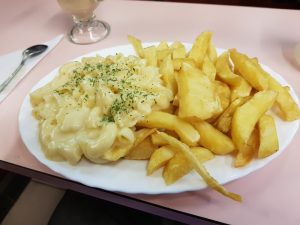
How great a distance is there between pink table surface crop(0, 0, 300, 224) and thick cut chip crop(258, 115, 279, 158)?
0.30 feet

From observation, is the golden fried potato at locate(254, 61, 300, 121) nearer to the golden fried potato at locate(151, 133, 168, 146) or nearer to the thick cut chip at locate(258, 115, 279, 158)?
the thick cut chip at locate(258, 115, 279, 158)

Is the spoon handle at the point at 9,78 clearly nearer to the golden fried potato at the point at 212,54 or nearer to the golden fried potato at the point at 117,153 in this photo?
the golden fried potato at the point at 117,153

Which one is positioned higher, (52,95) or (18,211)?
(52,95)

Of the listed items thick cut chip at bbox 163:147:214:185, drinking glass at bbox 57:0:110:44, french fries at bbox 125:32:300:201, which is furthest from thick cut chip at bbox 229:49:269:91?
drinking glass at bbox 57:0:110:44

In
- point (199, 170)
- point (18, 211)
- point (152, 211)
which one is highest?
point (199, 170)

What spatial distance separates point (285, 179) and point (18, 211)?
2.46 feet

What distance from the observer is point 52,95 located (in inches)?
29.9

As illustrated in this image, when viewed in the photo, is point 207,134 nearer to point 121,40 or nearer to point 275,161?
point 275,161

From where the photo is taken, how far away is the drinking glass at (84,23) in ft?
3.58

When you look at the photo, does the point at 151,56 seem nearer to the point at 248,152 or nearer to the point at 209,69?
the point at 209,69

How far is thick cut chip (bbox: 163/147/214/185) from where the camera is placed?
599 millimetres

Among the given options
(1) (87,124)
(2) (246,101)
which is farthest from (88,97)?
(2) (246,101)

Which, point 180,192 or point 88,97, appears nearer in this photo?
point 180,192

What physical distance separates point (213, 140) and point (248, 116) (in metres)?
0.08
